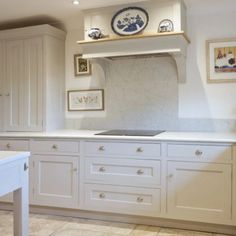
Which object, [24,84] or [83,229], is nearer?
[83,229]

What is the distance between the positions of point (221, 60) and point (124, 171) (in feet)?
4.77

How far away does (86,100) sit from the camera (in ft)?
12.3

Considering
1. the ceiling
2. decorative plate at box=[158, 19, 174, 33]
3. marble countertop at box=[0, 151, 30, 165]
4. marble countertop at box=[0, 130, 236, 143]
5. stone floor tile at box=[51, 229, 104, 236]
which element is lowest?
stone floor tile at box=[51, 229, 104, 236]

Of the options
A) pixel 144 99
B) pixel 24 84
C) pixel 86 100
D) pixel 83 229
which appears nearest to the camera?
pixel 83 229

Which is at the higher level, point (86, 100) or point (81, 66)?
point (81, 66)

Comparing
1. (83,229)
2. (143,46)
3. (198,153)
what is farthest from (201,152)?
(83,229)

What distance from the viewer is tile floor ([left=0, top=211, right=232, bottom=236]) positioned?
109 inches

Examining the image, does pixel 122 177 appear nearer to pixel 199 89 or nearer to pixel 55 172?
pixel 55 172

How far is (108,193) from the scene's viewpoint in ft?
9.84

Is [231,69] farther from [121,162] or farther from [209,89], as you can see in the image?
[121,162]

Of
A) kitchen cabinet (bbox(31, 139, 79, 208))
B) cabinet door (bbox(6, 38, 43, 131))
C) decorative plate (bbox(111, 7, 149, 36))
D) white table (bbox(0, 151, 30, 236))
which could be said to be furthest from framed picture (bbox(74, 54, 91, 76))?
white table (bbox(0, 151, 30, 236))

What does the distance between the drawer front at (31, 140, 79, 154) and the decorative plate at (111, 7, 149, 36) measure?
1.15 metres

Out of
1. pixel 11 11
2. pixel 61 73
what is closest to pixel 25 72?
pixel 61 73

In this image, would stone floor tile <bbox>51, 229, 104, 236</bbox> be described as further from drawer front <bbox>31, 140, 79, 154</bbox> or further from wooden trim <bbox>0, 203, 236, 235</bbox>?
drawer front <bbox>31, 140, 79, 154</bbox>
